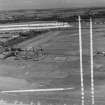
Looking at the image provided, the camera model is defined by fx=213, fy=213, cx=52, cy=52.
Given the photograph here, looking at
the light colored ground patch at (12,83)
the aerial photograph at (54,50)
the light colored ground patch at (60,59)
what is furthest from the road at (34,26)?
the light colored ground patch at (12,83)

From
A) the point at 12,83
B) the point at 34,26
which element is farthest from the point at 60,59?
the point at 12,83

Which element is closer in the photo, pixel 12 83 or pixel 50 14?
pixel 50 14

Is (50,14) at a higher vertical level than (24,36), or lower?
higher

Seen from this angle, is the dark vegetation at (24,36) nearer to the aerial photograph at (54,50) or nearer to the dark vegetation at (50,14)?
the aerial photograph at (54,50)

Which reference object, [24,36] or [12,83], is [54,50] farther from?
[12,83]

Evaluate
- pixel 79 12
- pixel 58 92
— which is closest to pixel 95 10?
pixel 79 12

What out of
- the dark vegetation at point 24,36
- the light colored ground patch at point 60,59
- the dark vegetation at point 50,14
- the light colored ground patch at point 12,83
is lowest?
the light colored ground patch at point 12,83

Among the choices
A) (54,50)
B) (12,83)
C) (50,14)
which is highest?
(50,14)

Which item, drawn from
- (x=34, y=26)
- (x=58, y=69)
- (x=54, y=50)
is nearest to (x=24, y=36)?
(x=34, y=26)

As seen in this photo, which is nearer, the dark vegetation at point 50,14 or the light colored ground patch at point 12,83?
the dark vegetation at point 50,14
